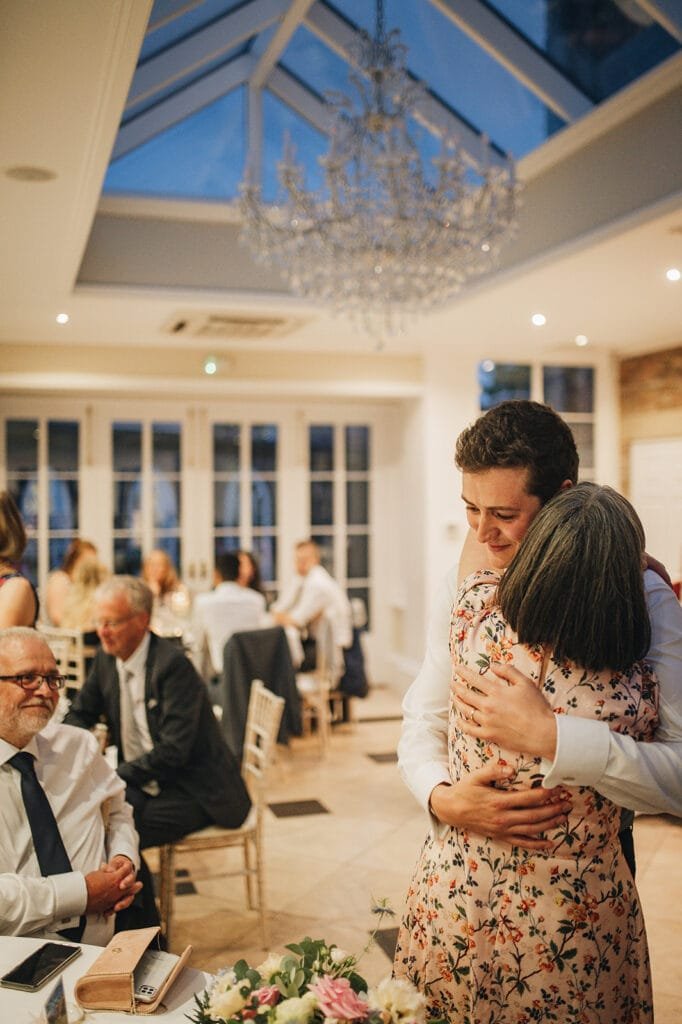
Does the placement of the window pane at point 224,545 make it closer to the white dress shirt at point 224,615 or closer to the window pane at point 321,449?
the window pane at point 321,449

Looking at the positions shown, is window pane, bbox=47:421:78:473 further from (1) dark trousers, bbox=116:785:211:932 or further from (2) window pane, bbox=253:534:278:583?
(1) dark trousers, bbox=116:785:211:932

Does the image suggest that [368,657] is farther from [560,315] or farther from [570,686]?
[570,686]

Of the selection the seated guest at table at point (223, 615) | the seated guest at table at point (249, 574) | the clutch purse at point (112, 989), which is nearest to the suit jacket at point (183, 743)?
the clutch purse at point (112, 989)

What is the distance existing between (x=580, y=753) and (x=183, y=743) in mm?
2138

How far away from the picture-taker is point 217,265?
5723 mm

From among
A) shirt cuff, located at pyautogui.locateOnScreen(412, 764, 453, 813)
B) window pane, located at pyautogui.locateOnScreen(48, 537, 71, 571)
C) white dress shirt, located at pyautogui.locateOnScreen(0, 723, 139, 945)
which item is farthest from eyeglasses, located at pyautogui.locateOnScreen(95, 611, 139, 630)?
window pane, located at pyautogui.locateOnScreen(48, 537, 71, 571)

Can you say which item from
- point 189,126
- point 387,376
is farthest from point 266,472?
point 189,126

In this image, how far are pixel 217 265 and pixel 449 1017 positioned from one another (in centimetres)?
497

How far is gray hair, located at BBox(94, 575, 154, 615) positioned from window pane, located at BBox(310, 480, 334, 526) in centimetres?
494

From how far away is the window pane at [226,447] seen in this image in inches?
316

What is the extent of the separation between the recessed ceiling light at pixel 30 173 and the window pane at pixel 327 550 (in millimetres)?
5169

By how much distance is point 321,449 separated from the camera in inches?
330

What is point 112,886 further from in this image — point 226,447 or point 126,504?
point 226,447

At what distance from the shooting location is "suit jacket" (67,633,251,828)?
316 cm
